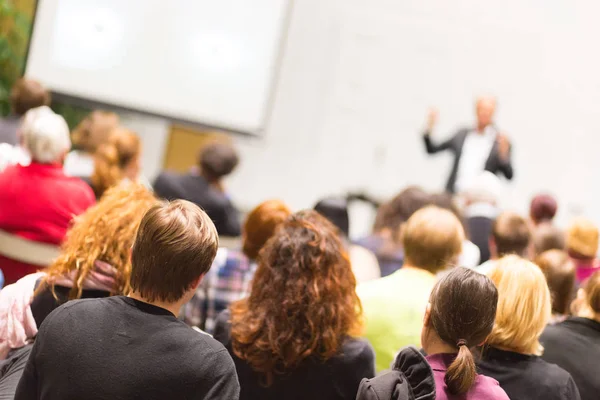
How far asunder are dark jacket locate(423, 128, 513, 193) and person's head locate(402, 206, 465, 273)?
125 inches

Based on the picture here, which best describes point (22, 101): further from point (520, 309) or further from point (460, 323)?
point (460, 323)

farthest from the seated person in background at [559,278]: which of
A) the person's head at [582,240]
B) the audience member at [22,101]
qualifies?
the audience member at [22,101]

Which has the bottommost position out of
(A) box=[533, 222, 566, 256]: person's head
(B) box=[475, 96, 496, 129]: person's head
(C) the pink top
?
(C) the pink top

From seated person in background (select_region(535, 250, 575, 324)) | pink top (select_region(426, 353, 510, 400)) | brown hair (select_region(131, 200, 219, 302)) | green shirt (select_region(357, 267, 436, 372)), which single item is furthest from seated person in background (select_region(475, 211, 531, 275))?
brown hair (select_region(131, 200, 219, 302))

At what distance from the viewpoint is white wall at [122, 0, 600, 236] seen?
24.6ft

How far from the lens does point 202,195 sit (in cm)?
455

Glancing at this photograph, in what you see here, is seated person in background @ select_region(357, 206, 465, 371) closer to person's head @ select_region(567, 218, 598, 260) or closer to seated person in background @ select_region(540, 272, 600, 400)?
seated person in background @ select_region(540, 272, 600, 400)

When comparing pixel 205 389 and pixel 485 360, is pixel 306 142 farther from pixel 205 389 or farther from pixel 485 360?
pixel 205 389

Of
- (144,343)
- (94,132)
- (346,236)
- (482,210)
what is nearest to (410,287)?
(346,236)

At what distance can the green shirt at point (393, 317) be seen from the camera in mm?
2738

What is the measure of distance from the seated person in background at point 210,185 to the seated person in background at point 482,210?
4.67 feet

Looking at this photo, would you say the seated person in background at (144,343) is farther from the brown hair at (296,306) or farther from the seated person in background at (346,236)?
the seated person in background at (346,236)

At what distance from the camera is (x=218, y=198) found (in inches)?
180

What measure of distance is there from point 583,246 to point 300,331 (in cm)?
203
